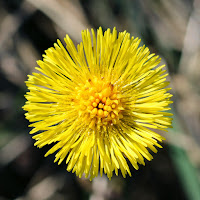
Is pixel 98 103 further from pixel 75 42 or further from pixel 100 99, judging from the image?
pixel 75 42

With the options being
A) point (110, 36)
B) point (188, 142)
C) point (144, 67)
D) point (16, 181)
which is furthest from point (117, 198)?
point (110, 36)

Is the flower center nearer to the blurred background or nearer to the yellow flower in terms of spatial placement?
the yellow flower

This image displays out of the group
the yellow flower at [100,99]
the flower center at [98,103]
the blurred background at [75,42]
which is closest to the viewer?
the yellow flower at [100,99]

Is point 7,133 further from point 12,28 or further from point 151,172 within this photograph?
point 151,172

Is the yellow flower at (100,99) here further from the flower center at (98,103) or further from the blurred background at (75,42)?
the blurred background at (75,42)

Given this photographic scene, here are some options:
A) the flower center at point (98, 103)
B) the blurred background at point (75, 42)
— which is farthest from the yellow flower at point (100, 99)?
the blurred background at point (75, 42)

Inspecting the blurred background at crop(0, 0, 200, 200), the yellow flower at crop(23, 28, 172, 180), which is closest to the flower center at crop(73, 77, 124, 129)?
the yellow flower at crop(23, 28, 172, 180)
